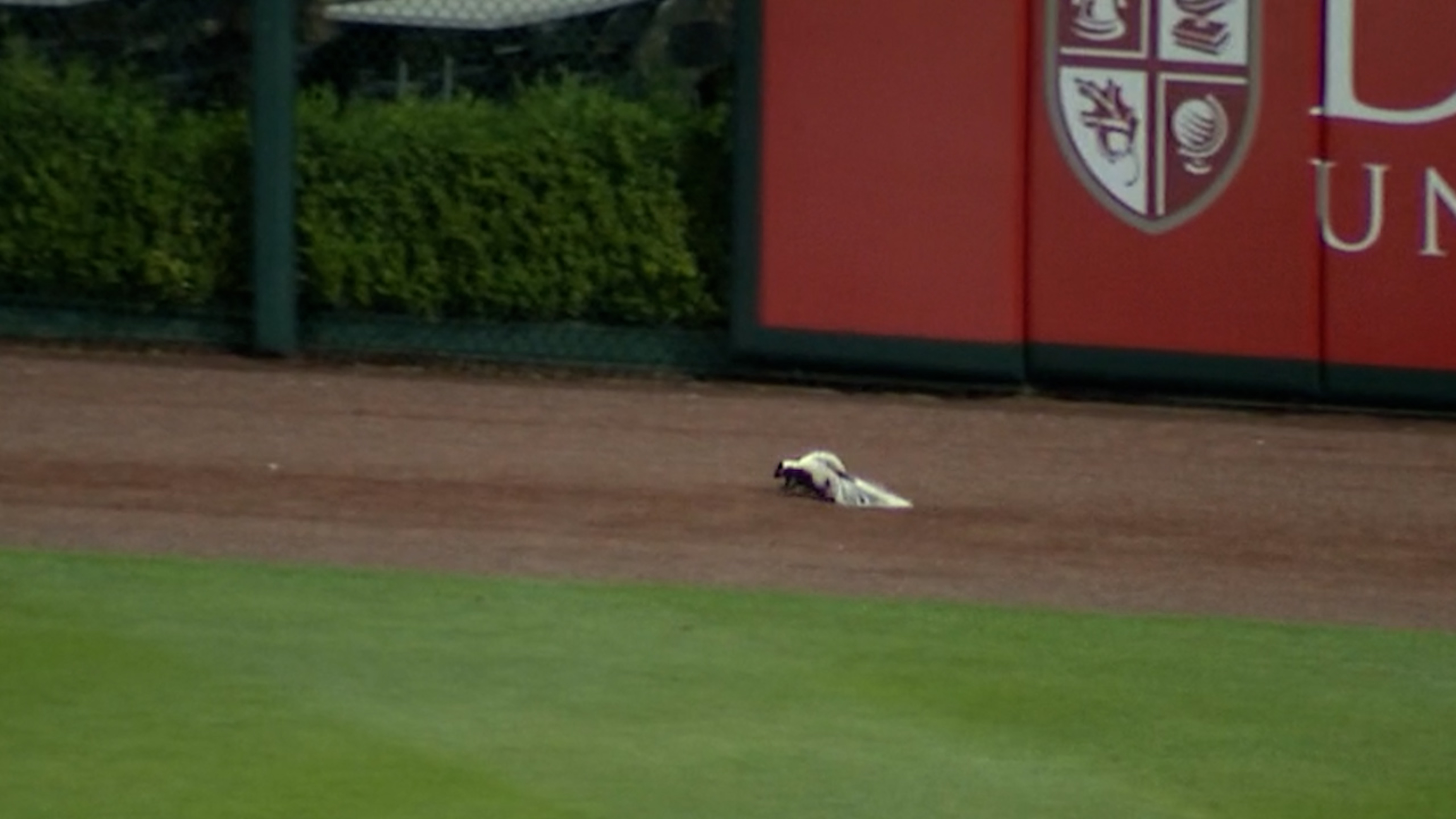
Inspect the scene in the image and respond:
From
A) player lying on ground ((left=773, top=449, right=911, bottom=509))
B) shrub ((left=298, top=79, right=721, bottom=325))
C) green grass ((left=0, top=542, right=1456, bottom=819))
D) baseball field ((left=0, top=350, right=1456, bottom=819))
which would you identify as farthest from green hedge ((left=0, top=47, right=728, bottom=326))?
green grass ((left=0, top=542, right=1456, bottom=819))

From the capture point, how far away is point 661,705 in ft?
19.1

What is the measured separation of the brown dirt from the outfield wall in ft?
0.88

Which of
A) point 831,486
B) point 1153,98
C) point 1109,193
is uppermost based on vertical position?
point 1153,98

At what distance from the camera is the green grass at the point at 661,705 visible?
16.9 feet

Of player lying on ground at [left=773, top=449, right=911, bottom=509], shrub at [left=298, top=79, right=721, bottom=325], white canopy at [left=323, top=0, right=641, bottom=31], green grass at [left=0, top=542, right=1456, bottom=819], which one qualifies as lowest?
green grass at [left=0, top=542, right=1456, bottom=819]

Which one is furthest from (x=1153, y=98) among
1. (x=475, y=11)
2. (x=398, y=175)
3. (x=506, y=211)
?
(x=398, y=175)

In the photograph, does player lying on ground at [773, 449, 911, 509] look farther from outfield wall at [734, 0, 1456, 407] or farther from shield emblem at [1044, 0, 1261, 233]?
shield emblem at [1044, 0, 1261, 233]

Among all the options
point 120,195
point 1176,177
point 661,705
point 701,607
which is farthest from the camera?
point 120,195

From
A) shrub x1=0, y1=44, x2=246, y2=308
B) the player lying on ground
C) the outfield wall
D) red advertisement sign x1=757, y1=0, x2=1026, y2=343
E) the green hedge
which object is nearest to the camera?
the player lying on ground

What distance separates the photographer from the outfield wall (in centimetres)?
985

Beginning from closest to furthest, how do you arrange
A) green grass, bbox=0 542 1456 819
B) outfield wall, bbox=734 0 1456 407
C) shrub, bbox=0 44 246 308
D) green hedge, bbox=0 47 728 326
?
green grass, bbox=0 542 1456 819, outfield wall, bbox=734 0 1456 407, green hedge, bbox=0 47 728 326, shrub, bbox=0 44 246 308

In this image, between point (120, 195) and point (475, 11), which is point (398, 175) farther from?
point (120, 195)

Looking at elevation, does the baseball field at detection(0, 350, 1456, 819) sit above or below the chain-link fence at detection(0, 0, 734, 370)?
below

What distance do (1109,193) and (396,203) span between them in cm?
281
